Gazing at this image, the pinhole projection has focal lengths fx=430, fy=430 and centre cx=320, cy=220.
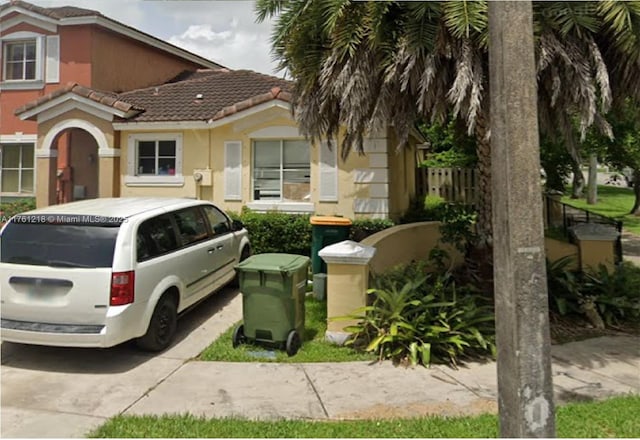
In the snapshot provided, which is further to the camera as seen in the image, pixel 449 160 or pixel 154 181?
pixel 449 160

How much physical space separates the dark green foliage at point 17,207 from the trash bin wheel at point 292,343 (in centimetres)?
1161

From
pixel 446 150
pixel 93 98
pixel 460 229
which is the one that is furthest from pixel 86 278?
pixel 446 150

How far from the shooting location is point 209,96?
12938 mm

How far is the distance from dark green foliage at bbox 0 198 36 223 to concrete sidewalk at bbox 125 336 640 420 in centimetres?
1129

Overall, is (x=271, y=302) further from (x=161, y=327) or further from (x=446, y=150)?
(x=446, y=150)

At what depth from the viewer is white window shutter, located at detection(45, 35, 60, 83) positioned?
1414 centimetres

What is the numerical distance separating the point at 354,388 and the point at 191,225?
351 centimetres

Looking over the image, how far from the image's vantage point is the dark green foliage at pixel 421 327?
5367 millimetres

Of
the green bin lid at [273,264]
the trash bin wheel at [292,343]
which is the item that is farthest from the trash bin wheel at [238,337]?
the green bin lid at [273,264]

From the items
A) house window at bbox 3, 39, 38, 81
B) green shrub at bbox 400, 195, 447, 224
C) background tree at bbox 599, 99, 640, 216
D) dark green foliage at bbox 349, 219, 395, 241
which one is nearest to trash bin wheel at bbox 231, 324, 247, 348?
dark green foliage at bbox 349, 219, 395, 241

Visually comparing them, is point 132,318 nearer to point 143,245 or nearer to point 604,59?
point 143,245

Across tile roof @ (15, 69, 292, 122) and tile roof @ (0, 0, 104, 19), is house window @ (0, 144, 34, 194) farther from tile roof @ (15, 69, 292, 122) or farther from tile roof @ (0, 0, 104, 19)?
tile roof @ (0, 0, 104, 19)

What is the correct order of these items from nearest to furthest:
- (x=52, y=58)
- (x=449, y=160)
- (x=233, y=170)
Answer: (x=233, y=170) < (x=52, y=58) < (x=449, y=160)

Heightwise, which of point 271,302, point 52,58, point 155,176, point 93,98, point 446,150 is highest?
point 52,58
